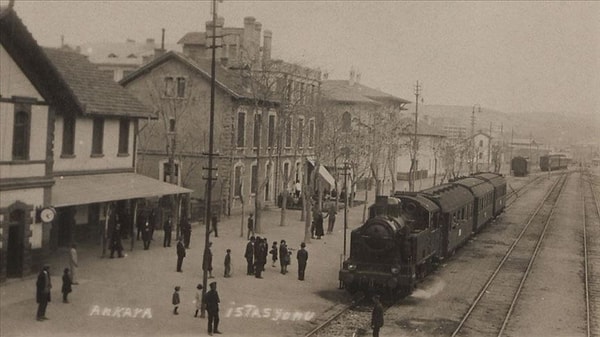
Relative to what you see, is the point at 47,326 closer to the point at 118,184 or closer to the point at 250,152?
the point at 118,184

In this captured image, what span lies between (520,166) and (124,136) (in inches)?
3068

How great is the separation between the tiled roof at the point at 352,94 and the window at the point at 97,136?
29420 mm

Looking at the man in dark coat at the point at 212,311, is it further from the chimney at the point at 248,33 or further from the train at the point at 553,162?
the train at the point at 553,162

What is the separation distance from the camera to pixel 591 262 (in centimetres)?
3019

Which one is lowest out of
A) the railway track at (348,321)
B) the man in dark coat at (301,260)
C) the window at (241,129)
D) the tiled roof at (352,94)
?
the railway track at (348,321)

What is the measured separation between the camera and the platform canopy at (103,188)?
23328mm

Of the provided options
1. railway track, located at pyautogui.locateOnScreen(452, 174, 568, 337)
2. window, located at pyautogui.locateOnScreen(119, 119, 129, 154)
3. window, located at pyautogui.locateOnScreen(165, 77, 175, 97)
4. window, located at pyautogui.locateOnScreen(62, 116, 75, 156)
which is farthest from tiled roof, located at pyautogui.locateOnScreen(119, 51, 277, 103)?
railway track, located at pyautogui.locateOnScreen(452, 174, 568, 337)

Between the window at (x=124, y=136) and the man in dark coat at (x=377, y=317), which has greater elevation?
the window at (x=124, y=136)

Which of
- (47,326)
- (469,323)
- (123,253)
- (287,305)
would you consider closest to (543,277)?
(469,323)

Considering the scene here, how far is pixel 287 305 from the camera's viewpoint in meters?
20.0

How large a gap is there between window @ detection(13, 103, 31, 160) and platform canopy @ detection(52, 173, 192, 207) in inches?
89.3

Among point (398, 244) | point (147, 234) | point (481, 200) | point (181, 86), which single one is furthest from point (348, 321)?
point (181, 86)

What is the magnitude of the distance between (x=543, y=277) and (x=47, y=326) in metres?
19.0

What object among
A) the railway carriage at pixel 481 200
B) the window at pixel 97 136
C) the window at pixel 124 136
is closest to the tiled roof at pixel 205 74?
the window at pixel 124 136
